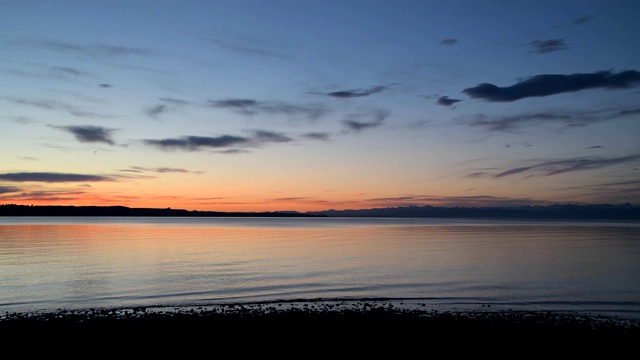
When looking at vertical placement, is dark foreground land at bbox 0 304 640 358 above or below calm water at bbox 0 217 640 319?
above

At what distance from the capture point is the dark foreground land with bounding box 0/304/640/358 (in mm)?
15664

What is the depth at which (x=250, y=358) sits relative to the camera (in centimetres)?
1478

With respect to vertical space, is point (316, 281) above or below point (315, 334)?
below

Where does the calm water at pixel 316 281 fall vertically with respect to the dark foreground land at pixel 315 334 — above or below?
below

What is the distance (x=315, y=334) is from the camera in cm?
1773

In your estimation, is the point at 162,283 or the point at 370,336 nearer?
the point at 370,336

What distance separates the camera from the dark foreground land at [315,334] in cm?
1566

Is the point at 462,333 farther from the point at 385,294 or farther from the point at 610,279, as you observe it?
the point at 610,279

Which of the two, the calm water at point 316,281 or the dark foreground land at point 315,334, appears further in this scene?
the calm water at point 316,281

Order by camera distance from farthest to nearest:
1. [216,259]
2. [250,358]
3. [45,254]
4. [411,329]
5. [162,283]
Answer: [45,254] → [216,259] → [162,283] → [411,329] → [250,358]

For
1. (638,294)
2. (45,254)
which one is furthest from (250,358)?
(45,254)

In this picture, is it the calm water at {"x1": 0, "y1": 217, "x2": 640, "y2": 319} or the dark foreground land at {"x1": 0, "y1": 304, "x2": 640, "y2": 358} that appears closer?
the dark foreground land at {"x1": 0, "y1": 304, "x2": 640, "y2": 358}

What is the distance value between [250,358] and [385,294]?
55.6 feet

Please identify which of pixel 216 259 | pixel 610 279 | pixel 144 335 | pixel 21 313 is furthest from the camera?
pixel 216 259
